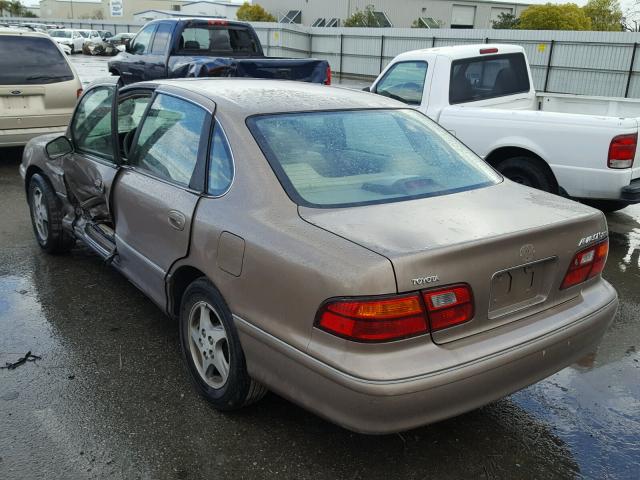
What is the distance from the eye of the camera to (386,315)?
2.27 meters

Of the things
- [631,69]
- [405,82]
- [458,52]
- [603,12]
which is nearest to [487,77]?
[458,52]

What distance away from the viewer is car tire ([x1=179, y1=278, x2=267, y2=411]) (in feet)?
9.31

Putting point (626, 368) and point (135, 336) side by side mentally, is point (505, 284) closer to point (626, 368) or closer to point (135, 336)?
point (626, 368)

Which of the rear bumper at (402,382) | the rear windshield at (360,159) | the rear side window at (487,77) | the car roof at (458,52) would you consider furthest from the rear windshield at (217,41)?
the rear bumper at (402,382)

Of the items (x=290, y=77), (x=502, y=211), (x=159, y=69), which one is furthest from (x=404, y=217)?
(x=159, y=69)

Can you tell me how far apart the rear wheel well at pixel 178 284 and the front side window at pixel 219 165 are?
0.46m

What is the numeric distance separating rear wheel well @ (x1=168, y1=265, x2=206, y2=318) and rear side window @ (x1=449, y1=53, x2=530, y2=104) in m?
4.77

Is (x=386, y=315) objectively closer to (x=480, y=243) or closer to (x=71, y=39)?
(x=480, y=243)

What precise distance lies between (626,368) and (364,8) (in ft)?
161

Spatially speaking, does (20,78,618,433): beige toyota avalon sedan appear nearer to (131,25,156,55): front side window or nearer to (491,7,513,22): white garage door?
(131,25,156,55): front side window

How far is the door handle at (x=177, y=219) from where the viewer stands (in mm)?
3122

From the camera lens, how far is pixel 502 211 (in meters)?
2.82

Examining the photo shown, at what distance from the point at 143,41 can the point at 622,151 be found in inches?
376

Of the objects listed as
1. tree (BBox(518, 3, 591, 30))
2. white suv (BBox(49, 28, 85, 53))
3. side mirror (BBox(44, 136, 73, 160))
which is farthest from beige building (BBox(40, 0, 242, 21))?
side mirror (BBox(44, 136, 73, 160))
